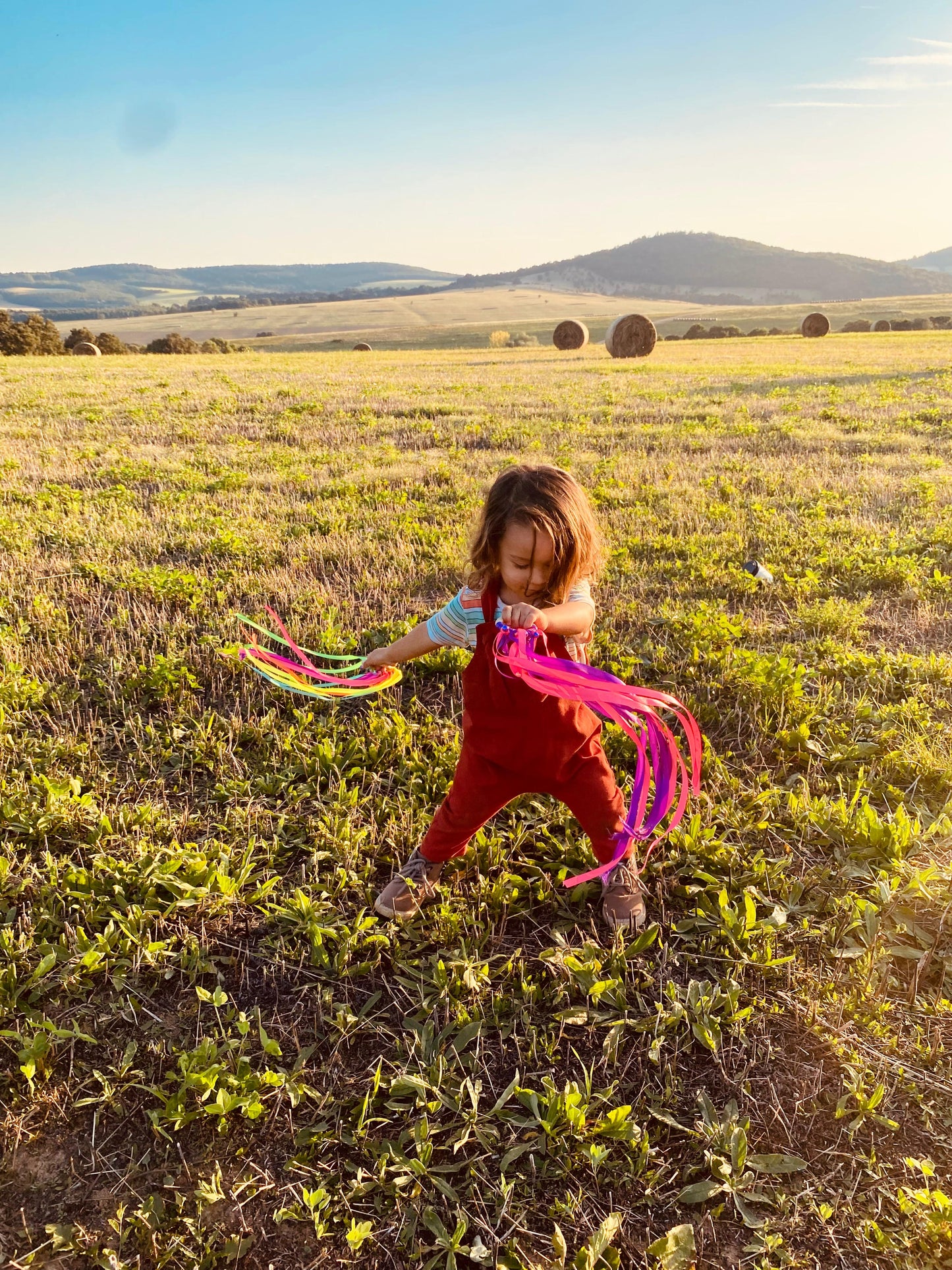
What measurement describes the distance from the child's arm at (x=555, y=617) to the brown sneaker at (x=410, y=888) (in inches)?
49.1

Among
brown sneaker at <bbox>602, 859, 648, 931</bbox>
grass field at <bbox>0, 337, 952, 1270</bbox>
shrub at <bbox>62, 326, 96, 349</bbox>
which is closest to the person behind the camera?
grass field at <bbox>0, 337, 952, 1270</bbox>

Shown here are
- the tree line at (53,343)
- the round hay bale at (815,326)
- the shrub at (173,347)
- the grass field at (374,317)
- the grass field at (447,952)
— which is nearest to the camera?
the grass field at (447,952)

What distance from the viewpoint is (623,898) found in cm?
305

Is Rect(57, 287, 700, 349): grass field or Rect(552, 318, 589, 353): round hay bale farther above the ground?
Rect(57, 287, 700, 349): grass field

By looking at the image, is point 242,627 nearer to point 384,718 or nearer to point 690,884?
point 384,718

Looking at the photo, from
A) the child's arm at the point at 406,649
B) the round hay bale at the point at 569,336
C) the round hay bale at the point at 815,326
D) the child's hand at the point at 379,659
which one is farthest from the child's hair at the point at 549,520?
the round hay bale at the point at 815,326

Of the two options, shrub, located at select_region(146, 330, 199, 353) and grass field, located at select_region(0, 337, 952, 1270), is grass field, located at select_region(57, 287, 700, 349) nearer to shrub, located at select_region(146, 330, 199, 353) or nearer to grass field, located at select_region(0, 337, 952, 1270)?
shrub, located at select_region(146, 330, 199, 353)

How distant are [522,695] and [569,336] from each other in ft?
141

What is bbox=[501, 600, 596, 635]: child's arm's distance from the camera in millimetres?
2590

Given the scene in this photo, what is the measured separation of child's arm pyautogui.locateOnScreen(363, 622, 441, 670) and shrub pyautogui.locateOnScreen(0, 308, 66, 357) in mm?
45627

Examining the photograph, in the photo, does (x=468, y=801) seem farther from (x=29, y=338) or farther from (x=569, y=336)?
(x=29, y=338)

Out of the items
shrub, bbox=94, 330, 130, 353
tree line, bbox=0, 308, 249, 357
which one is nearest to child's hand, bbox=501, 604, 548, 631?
tree line, bbox=0, 308, 249, 357

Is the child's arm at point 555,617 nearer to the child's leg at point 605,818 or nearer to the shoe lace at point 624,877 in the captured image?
the child's leg at point 605,818

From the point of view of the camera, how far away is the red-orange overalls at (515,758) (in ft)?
9.57
